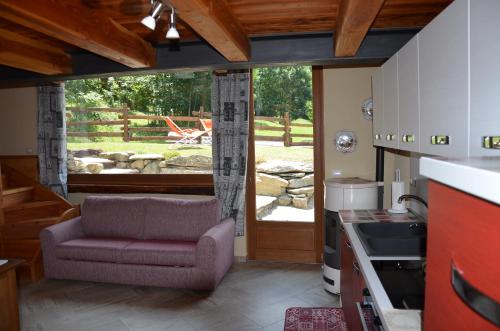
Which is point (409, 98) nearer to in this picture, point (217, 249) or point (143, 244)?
point (217, 249)

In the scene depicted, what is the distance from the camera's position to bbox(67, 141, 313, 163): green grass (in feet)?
14.8

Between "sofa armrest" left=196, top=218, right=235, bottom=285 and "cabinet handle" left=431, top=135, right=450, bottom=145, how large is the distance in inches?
93.6

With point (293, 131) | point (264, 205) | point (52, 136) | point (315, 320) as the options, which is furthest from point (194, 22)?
point (52, 136)

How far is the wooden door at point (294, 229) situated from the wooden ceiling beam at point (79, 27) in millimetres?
1837

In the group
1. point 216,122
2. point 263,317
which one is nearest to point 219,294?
point 263,317

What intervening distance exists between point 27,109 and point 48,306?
2988 millimetres

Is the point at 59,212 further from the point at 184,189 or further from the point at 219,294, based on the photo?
the point at 219,294

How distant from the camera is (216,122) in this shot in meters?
4.39

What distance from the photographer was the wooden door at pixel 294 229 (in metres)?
4.35

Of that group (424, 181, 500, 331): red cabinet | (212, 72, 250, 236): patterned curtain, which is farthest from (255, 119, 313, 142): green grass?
(424, 181, 500, 331): red cabinet

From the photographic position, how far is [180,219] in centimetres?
411

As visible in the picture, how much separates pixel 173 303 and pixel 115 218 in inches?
53.8

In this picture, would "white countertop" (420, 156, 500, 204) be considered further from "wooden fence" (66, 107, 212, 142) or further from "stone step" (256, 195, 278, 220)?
"wooden fence" (66, 107, 212, 142)

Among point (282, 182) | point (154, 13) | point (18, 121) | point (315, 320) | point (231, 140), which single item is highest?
point (154, 13)
